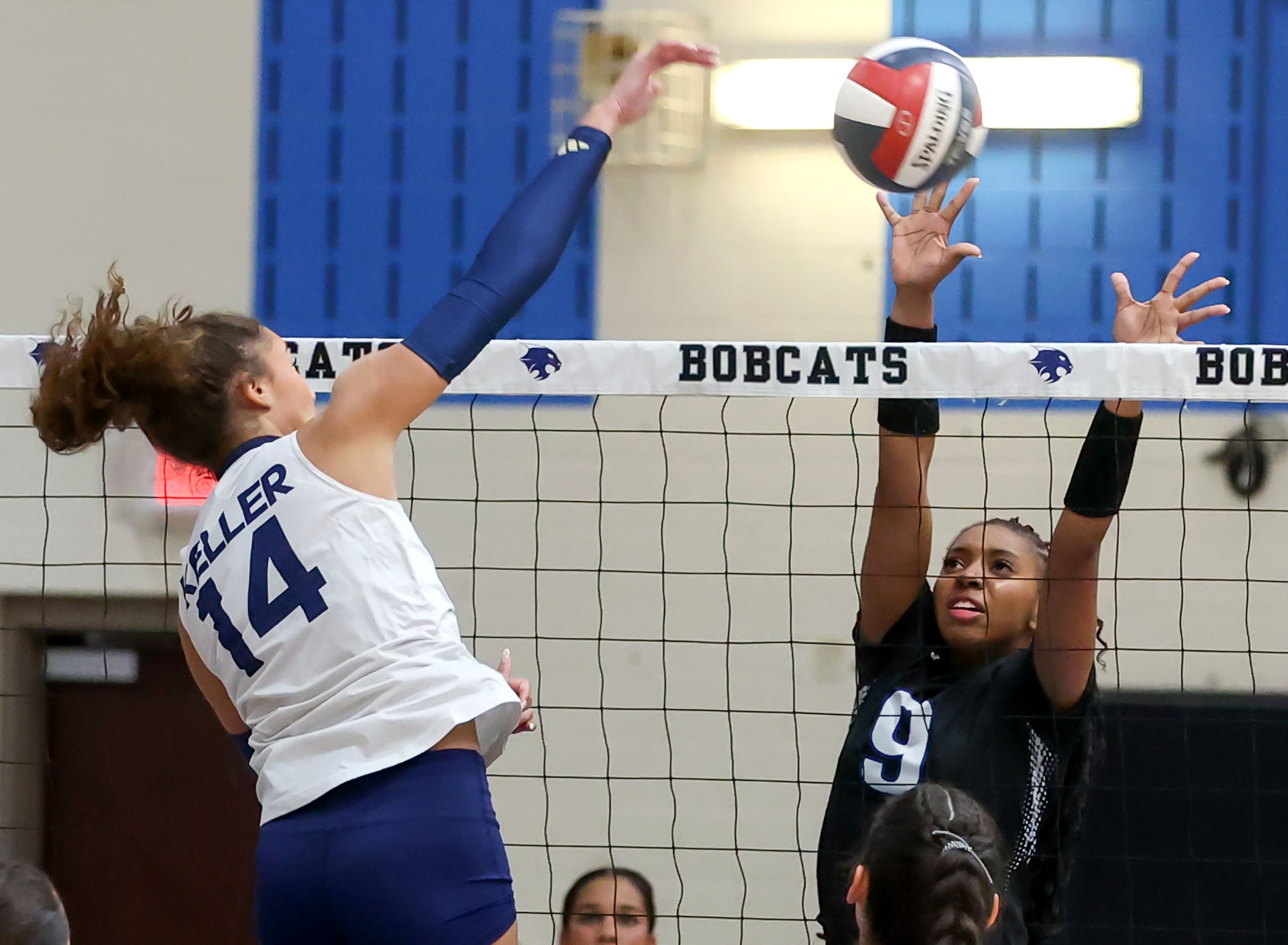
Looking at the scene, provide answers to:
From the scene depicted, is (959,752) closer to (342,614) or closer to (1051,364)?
(1051,364)

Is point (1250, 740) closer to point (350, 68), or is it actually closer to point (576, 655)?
point (576, 655)

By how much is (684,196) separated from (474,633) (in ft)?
5.68

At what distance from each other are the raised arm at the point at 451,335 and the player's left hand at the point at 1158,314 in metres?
1.85

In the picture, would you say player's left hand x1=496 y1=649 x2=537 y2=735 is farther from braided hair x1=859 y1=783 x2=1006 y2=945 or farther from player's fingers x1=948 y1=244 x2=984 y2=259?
player's fingers x1=948 y1=244 x2=984 y2=259

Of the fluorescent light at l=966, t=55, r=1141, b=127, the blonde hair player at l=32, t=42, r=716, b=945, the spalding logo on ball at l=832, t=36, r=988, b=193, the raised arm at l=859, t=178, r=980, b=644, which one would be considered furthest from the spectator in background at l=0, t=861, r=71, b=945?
the fluorescent light at l=966, t=55, r=1141, b=127

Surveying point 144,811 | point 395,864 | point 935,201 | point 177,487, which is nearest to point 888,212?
point 935,201

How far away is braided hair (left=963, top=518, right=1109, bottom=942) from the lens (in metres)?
3.10

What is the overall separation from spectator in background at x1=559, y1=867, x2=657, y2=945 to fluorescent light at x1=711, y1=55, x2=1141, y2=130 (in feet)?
8.82

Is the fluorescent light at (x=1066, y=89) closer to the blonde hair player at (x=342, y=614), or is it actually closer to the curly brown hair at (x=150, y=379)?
the blonde hair player at (x=342, y=614)

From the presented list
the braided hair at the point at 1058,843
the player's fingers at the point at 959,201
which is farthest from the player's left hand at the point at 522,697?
the player's fingers at the point at 959,201

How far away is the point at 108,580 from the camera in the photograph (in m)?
5.29

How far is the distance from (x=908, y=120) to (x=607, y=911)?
7.47 feet

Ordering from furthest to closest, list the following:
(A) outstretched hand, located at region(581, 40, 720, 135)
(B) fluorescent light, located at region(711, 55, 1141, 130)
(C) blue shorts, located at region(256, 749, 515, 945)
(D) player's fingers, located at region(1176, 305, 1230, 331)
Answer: (B) fluorescent light, located at region(711, 55, 1141, 130) → (D) player's fingers, located at region(1176, 305, 1230, 331) → (A) outstretched hand, located at region(581, 40, 720, 135) → (C) blue shorts, located at region(256, 749, 515, 945)

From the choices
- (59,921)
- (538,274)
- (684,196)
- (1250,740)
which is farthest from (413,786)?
(1250,740)
